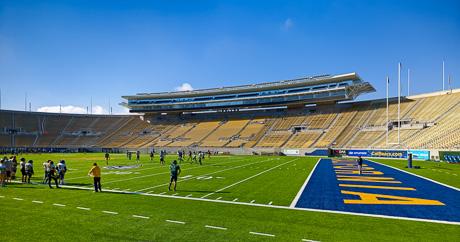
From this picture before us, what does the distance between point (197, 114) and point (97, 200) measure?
75732 millimetres

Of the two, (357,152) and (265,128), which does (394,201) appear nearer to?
(357,152)

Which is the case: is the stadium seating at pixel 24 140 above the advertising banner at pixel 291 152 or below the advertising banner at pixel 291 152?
above

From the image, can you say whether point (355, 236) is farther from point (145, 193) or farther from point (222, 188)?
point (145, 193)

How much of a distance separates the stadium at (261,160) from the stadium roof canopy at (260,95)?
0.33 m

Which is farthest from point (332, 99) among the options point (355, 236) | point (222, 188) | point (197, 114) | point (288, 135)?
point (355, 236)

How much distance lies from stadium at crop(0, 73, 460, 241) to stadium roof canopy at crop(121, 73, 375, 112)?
0.33 metres

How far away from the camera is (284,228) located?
727 cm

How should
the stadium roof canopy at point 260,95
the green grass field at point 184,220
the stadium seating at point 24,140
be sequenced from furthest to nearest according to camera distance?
1. the stadium seating at point 24,140
2. the stadium roof canopy at point 260,95
3. the green grass field at point 184,220

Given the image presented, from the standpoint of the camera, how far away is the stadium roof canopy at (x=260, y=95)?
200ft

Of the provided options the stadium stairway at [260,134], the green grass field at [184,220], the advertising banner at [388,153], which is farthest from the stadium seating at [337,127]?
the green grass field at [184,220]

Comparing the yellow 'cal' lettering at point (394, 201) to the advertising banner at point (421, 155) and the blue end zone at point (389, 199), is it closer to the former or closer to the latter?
the blue end zone at point (389, 199)

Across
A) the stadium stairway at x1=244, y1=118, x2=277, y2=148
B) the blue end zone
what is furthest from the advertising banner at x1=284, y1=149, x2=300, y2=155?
the blue end zone

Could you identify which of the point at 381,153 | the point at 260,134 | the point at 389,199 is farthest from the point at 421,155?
the point at 260,134

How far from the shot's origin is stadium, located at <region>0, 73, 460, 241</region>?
799 cm
